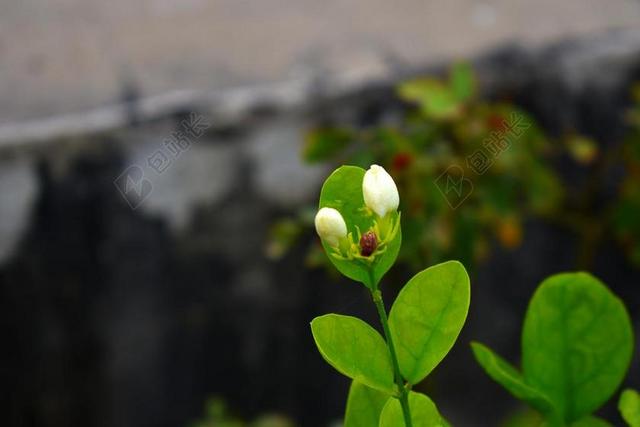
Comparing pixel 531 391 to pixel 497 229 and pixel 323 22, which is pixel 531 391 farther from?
pixel 323 22

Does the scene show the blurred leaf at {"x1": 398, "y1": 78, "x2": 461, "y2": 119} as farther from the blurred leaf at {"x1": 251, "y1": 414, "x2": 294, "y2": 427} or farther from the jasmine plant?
the jasmine plant

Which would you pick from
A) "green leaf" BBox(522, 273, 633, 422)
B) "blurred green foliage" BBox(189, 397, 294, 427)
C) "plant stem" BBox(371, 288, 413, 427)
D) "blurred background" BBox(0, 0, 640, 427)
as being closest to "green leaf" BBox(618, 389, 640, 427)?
"green leaf" BBox(522, 273, 633, 422)

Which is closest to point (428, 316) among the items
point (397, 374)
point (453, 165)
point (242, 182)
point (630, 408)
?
point (397, 374)

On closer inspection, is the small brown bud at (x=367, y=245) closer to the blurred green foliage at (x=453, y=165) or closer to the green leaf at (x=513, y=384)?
the green leaf at (x=513, y=384)

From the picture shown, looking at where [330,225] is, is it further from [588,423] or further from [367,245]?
[588,423]

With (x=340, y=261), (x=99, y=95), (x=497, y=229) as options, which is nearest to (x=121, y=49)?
(x=99, y=95)

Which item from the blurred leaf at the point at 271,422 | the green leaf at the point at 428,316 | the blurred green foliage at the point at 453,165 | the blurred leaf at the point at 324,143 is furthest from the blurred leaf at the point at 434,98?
the green leaf at the point at 428,316

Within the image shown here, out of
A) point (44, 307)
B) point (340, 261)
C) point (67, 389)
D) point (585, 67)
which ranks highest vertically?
point (340, 261)

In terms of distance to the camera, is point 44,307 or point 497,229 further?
point 44,307
